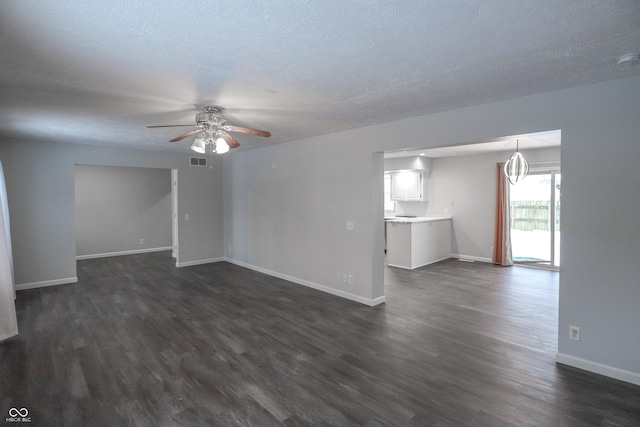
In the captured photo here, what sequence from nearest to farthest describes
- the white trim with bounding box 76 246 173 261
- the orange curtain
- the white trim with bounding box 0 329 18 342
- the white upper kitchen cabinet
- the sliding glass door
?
the white trim with bounding box 0 329 18 342, the sliding glass door, the orange curtain, the white trim with bounding box 76 246 173 261, the white upper kitchen cabinet

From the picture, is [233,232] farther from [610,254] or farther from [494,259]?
[610,254]

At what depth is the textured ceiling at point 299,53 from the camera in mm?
1645

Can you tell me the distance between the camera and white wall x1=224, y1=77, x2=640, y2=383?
103 inches

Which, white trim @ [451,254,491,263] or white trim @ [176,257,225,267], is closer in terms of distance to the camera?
white trim @ [176,257,225,267]

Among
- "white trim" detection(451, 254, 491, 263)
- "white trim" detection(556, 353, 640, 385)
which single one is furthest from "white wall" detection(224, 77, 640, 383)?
"white trim" detection(451, 254, 491, 263)

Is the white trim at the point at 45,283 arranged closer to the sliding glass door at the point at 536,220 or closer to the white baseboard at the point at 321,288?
the white baseboard at the point at 321,288

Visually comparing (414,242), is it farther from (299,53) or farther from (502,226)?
(299,53)

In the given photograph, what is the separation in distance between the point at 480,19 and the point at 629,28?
2.92ft

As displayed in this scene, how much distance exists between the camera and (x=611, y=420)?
2.18 metres

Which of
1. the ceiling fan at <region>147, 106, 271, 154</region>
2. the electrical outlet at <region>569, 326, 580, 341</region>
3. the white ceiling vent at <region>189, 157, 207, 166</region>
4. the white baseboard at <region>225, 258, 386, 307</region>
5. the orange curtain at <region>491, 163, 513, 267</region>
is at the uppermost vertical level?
the white ceiling vent at <region>189, 157, 207, 166</region>

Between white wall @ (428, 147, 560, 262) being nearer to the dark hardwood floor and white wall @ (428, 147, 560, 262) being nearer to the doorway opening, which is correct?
the dark hardwood floor
